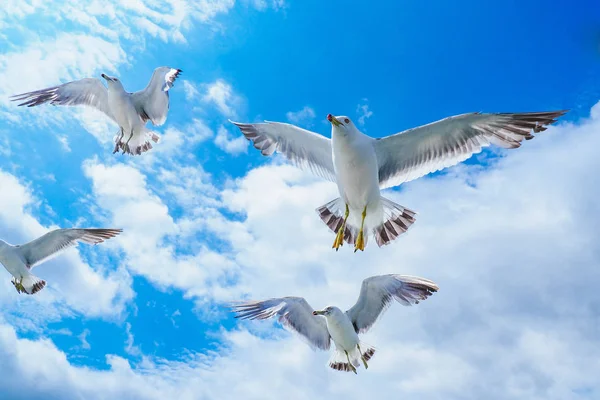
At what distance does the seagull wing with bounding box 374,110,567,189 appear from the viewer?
338 inches

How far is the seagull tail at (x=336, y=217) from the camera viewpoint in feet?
31.1

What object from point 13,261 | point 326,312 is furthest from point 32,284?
point 326,312

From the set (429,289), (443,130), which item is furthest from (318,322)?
(443,130)

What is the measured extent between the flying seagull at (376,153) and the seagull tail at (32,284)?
5.57 m

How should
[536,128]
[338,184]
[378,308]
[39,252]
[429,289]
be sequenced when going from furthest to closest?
[39,252]
[378,308]
[429,289]
[338,184]
[536,128]

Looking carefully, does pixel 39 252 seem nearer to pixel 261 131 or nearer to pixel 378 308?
pixel 261 131

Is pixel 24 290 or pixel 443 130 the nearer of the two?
pixel 443 130

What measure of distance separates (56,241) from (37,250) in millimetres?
418

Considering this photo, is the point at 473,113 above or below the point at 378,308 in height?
above

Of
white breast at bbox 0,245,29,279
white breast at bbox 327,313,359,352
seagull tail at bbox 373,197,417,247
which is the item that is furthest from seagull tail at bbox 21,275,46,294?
seagull tail at bbox 373,197,417,247

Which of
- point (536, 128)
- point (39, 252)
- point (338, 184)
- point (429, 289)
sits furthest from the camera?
point (39, 252)

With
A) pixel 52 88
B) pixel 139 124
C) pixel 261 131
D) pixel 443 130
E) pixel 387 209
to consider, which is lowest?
pixel 387 209

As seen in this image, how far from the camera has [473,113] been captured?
28.2 feet

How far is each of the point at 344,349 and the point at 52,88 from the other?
787cm
